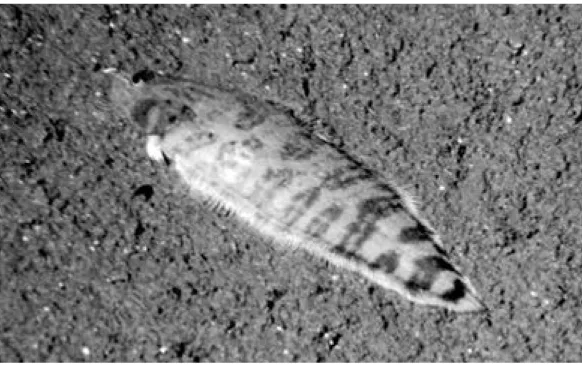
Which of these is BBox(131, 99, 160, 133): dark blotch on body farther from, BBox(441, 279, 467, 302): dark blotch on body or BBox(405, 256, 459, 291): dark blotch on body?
BBox(441, 279, 467, 302): dark blotch on body

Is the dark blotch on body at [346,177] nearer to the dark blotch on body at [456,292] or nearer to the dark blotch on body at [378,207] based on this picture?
the dark blotch on body at [378,207]

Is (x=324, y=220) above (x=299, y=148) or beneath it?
beneath

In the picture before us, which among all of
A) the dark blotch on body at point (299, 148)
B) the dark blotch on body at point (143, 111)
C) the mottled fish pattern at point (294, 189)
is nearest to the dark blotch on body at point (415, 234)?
the mottled fish pattern at point (294, 189)

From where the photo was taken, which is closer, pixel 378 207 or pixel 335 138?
pixel 378 207

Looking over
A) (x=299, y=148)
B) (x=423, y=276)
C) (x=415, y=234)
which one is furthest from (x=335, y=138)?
(x=423, y=276)

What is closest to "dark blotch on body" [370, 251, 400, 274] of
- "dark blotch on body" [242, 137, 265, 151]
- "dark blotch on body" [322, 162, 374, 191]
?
"dark blotch on body" [322, 162, 374, 191]

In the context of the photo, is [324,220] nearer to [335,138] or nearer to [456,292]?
[335,138]
